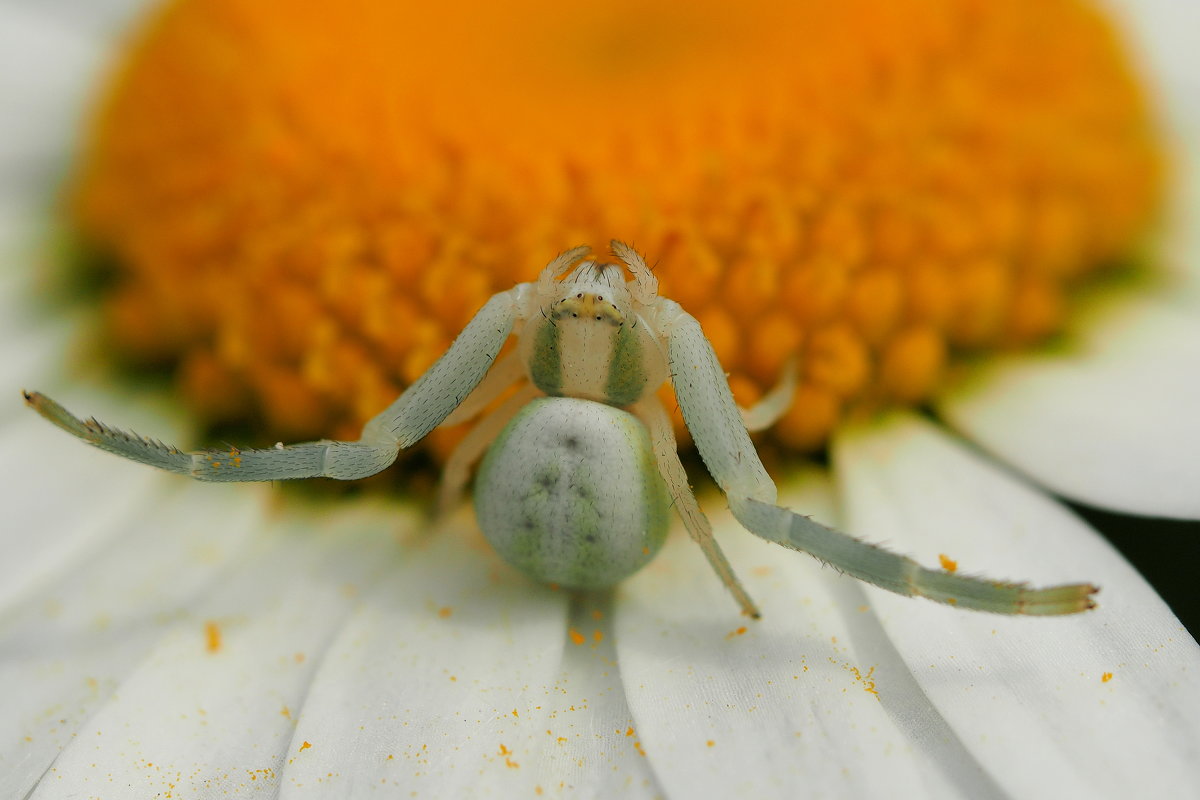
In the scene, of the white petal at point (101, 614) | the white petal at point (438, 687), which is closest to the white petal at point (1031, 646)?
the white petal at point (438, 687)

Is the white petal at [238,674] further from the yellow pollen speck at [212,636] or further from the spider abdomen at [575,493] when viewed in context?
the spider abdomen at [575,493]

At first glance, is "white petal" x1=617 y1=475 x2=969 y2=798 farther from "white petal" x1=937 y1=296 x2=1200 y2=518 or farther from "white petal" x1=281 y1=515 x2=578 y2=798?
"white petal" x1=937 y1=296 x2=1200 y2=518

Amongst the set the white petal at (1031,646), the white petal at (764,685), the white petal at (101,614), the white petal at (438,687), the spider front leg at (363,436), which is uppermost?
the spider front leg at (363,436)

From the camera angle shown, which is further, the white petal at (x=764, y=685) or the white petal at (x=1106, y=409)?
the white petal at (x=1106, y=409)

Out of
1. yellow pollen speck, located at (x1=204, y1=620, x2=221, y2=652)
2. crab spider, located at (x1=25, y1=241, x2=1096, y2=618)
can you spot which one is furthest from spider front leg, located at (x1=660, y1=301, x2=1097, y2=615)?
yellow pollen speck, located at (x1=204, y1=620, x2=221, y2=652)

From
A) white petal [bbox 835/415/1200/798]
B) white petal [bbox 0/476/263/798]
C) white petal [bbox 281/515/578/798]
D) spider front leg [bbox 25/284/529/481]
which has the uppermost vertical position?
spider front leg [bbox 25/284/529/481]

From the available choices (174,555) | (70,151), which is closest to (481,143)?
(174,555)

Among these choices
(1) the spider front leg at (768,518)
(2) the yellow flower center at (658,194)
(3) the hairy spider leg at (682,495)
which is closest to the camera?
(1) the spider front leg at (768,518)
